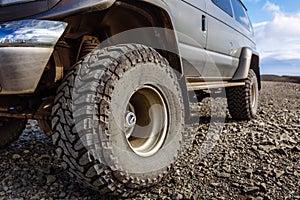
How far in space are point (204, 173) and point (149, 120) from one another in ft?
2.03

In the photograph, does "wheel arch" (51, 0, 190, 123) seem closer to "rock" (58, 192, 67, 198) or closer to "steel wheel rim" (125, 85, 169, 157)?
"steel wheel rim" (125, 85, 169, 157)

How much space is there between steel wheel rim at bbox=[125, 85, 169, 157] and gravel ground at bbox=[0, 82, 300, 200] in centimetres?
32

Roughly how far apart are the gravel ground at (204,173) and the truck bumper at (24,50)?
0.80m

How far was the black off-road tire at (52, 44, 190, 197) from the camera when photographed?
166 cm

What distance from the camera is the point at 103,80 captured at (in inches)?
68.6

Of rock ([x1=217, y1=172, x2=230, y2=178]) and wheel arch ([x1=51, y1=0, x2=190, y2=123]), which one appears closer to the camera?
wheel arch ([x1=51, y1=0, x2=190, y2=123])

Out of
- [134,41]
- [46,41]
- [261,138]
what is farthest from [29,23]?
[261,138]

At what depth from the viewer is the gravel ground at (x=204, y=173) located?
198 centimetres

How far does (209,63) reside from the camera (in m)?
3.33

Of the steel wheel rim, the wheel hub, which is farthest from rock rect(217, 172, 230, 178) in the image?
the wheel hub

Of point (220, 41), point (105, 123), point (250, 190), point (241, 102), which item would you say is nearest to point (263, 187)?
point (250, 190)

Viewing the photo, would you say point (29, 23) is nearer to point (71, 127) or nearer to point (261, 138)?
point (71, 127)

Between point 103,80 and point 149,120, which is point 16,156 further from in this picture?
point 103,80

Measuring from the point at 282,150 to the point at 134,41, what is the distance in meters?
1.75
